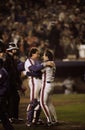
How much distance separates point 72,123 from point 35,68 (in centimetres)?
169

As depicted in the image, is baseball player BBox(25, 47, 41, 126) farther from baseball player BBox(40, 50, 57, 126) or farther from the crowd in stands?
the crowd in stands

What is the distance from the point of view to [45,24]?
67.9ft

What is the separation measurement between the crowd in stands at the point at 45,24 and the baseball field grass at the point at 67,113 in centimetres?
412

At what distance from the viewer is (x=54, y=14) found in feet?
70.0

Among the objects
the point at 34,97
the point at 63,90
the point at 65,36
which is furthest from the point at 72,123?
the point at 65,36

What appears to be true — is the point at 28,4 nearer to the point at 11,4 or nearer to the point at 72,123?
the point at 11,4

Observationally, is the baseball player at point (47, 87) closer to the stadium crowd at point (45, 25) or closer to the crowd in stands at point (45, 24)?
the stadium crowd at point (45, 25)

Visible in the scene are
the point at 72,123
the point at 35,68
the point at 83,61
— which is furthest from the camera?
the point at 83,61

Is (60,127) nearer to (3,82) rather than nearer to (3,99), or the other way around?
(3,99)

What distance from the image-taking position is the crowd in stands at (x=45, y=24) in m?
20.1

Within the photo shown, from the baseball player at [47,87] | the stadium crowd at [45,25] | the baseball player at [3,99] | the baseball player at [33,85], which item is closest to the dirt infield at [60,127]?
the baseball player at [33,85]

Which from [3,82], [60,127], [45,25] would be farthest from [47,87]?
[45,25]

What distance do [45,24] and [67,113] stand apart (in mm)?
9052

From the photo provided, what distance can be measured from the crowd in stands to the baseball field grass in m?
4.12
